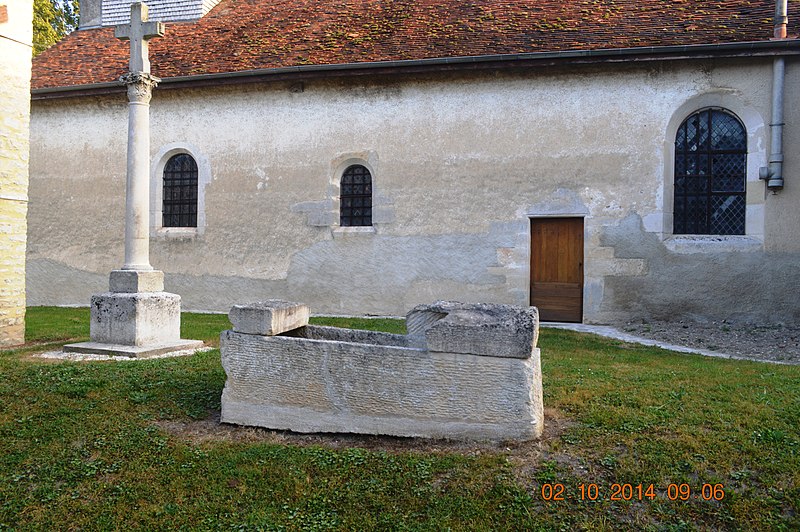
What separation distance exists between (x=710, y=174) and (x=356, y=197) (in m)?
6.07

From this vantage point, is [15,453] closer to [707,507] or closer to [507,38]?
[707,507]

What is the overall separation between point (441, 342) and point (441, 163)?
7575 millimetres

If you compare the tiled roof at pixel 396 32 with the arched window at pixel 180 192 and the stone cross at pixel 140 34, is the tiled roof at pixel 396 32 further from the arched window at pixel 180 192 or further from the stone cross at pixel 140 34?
the stone cross at pixel 140 34

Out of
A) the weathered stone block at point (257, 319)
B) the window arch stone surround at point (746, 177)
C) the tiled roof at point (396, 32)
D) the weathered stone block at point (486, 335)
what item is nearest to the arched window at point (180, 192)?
the tiled roof at point (396, 32)

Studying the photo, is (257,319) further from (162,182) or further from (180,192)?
(162,182)

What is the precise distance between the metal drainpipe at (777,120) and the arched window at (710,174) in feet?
1.39

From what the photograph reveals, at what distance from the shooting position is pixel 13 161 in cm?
783

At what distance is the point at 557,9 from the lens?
1159 centimetres

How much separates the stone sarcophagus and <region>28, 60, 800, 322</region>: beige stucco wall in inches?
263

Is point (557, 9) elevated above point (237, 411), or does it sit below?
above

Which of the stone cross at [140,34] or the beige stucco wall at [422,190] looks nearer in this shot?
the stone cross at [140,34]

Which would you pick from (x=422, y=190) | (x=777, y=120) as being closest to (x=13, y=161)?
(x=422, y=190)

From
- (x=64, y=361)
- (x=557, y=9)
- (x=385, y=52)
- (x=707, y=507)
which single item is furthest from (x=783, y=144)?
(x=64, y=361)

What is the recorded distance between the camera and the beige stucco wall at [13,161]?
7.67 meters
